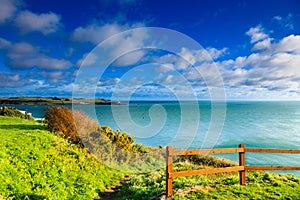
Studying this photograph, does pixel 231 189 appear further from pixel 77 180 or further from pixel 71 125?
pixel 71 125

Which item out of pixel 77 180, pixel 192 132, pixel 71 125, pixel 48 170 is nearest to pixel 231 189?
pixel 77 180

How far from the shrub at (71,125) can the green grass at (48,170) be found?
3.58 feet

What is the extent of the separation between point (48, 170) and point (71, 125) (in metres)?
6.84

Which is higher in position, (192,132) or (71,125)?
(71,125)

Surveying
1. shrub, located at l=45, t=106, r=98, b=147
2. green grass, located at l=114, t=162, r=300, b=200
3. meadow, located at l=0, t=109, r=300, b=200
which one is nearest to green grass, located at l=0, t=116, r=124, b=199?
meadow, located at l=0, t=109, r=300, b=200

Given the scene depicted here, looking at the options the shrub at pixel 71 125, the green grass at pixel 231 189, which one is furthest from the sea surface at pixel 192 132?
the green grass at pixel 231 189

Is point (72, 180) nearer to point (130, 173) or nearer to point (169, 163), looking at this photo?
point (169, 163)

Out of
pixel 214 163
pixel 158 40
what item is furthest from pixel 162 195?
pixel 214 163

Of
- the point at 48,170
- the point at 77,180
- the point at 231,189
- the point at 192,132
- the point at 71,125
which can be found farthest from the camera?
the point at 192,132

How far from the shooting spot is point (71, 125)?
1805 cm

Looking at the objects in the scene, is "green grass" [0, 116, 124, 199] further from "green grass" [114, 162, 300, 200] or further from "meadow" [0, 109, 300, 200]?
"green grass" [114, 162, 300, 200]

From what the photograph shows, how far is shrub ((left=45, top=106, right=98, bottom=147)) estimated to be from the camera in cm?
1778

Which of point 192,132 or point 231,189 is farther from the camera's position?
point 192,132

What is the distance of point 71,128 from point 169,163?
10803mm
